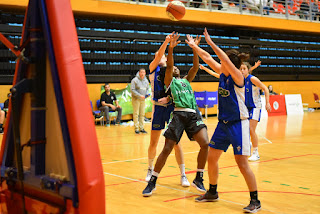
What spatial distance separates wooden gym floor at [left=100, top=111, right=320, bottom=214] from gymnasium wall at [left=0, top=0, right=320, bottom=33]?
294 inches

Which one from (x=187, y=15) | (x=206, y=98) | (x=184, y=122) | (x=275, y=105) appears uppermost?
(x=187, y=15)

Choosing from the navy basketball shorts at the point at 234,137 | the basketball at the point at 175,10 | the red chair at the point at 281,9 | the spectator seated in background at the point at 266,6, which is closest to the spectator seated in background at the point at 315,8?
the red chair at the point at 281,9

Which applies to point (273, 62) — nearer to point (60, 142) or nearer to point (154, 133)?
point (154, 133)

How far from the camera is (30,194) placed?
300cm

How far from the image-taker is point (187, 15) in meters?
18.6

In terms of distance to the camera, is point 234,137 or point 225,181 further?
point 225,181

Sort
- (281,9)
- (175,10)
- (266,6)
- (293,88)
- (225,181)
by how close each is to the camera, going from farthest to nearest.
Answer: (281,9)
(293,88)
(266,6)
(175,10)
(225,181)

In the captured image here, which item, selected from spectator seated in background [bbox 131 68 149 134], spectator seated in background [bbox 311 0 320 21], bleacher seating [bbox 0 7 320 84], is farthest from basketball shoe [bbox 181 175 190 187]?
spectator seated in background [bbox 311 0 320 21]

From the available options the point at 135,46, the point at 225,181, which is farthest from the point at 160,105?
the point at 135,46

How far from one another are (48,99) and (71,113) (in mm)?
443

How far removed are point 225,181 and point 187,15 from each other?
13476 millimetres

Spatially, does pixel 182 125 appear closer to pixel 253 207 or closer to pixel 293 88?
pixel 253 207

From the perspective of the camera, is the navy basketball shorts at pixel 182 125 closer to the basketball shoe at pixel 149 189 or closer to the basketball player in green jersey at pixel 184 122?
the basketball player in green jersey at pixel 184 122

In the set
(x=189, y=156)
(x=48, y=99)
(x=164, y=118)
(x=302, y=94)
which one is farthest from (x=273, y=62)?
(x=48, y=99)
